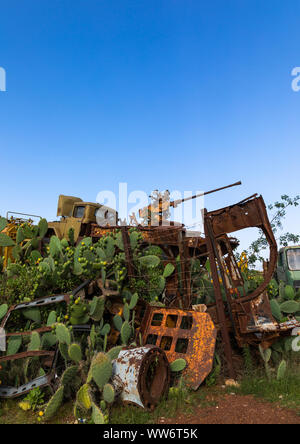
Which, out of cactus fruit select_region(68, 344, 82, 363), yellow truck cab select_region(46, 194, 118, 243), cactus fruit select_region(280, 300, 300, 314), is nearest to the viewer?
cactus fruit select_region(68, 344, 82, 363)

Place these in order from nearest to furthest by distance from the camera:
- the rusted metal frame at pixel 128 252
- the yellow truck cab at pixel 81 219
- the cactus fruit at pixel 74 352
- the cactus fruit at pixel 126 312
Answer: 1. the cactus fruit at pixel 74 352
2. the cactus fruit at pixel 126 312
3. the rusted metal frame at pixel 128 252
4. the yellow truck cab at pixel 81 219

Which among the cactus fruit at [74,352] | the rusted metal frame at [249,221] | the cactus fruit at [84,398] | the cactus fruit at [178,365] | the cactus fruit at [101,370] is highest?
the rusted metal frame at [249,221]

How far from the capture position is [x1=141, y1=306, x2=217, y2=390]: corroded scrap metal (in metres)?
5.10

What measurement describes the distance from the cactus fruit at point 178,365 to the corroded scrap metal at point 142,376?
0.22 metres

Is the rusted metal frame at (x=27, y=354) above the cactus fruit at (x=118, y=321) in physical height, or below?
below

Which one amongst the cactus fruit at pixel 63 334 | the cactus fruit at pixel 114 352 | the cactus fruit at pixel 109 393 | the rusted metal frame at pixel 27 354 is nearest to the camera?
the cactus fruit at pixel 109 393

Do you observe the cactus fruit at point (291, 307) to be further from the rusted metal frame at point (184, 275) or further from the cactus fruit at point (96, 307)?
the cactus fruit at point (96, 307)

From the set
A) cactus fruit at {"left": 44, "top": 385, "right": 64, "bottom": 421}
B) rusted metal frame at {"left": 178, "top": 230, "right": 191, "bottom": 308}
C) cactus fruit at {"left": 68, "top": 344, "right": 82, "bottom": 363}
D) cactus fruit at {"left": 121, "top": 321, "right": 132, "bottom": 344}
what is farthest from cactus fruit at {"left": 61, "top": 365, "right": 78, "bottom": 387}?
rusted metal frame at {"left": 178, "top": 230, "right": 191, "bottom": 308}

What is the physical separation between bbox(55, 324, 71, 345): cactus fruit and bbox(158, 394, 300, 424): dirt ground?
160 centimetres

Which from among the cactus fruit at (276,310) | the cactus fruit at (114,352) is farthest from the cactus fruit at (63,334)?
the cactus fruit at (276,310)

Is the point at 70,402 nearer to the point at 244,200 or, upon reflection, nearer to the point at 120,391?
the point at 120,391

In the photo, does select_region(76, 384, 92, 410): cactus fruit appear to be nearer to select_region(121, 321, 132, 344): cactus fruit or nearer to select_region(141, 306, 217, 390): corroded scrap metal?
select_region(121, 321, 132, 344): cactus fruit

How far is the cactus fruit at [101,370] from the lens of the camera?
4.08 metres

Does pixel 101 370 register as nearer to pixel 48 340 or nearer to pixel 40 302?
pixel 48 340
